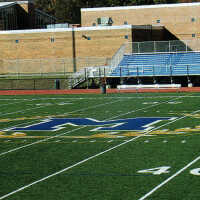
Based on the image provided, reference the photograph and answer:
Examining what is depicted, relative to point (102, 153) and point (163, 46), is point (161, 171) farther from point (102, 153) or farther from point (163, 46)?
point (163, 46)

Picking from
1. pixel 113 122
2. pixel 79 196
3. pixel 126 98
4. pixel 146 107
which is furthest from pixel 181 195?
pixel 126 98

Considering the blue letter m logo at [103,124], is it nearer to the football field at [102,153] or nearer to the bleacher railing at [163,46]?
the football field at [102,153]

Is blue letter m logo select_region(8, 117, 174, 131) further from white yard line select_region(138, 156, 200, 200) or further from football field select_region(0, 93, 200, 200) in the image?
white yard line select_region(138, 156, 200, 200)

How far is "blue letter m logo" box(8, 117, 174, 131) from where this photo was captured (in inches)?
784

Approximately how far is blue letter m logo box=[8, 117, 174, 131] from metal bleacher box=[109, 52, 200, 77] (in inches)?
779

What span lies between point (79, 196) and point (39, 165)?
3.22 meters

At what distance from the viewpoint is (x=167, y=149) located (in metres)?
15.4

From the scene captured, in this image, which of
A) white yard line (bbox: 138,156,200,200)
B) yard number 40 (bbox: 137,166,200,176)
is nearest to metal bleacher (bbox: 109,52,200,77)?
white yard line (bbox: 138,156,200,200)

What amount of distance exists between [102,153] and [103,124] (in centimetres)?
573

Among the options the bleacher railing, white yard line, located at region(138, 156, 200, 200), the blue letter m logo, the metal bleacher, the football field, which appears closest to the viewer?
white yard line, located at region(138, 156, 200, 200)

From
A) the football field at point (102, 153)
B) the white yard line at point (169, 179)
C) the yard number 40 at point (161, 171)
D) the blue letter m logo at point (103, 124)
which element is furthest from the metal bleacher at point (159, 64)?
the yard number 40 at point (161, 171)

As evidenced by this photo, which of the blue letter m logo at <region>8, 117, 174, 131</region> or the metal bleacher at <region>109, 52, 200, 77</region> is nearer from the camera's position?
the blue letter m logo at <region>8, 117, 174, 131</region>

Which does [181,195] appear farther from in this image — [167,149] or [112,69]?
[112,69]

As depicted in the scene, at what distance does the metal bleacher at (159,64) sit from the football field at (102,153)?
51.8 ft
